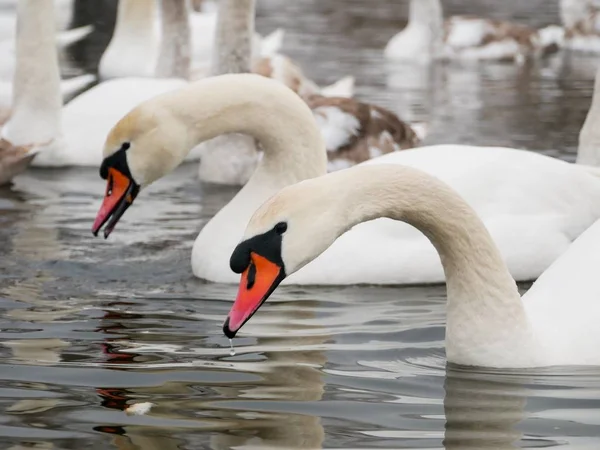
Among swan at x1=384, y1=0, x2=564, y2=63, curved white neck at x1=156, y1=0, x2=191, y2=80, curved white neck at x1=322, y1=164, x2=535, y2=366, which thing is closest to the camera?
curved white neck at x1=322, y1=164, x2=535, y2=366

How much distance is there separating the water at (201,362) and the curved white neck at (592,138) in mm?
1896

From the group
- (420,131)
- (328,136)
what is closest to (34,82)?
(328,136)

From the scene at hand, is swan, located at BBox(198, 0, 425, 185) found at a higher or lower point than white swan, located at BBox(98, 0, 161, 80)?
higher

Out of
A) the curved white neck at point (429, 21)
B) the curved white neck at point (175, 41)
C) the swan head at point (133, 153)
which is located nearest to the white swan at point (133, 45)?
the curved white neck at point (175, 41)

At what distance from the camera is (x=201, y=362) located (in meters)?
6.54

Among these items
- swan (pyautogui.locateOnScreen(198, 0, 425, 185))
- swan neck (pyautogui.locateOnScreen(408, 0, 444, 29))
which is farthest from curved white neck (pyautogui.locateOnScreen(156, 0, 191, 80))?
swan neck (pyautogui.locateOnScreen(408, 0, 444, 29))

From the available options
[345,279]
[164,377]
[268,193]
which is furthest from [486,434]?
[268,193]

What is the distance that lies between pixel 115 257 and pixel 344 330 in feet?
6.45

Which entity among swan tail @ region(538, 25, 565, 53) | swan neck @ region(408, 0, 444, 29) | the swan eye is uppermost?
the swan eye

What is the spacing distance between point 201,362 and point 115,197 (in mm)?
1805

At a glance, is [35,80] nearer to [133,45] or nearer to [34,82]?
[34,82]

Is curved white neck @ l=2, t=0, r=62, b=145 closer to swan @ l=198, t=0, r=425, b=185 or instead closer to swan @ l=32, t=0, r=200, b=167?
swan @ l=32, t=0, r=200, b=167

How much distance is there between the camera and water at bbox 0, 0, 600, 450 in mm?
5551

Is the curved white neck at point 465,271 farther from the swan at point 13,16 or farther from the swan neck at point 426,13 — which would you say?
the swan neck at point 426,13
